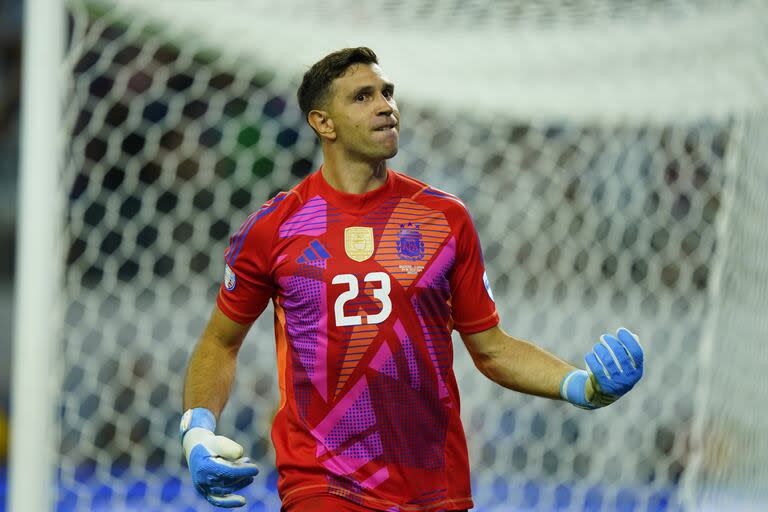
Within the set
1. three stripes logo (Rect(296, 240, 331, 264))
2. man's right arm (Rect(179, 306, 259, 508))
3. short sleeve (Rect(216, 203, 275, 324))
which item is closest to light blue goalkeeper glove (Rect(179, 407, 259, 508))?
man's right arm (Rect(179, 306, 259, 508))

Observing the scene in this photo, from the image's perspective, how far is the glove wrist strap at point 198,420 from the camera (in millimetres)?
2385

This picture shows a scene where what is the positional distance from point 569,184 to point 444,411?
3970 millimetres

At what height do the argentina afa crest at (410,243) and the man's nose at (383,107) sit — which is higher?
the man's nose at (383,107)

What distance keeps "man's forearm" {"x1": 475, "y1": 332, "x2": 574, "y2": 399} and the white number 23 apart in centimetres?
32

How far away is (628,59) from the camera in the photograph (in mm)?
5023

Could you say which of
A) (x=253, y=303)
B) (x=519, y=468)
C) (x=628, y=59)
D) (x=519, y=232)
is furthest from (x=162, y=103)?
(x=253, y=303)

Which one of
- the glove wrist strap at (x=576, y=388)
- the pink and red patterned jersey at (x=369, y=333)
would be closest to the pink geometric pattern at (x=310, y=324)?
the pink and red patterned jersey at (x=369, y=333)

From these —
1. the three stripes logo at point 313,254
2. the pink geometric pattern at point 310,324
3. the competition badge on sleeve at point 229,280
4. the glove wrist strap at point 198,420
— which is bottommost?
the glove wrist strap at point 198,420

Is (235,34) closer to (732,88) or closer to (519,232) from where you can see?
(732,88)

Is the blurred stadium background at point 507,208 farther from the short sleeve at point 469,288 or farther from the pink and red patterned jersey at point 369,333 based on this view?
the short sleeve at point 469,288

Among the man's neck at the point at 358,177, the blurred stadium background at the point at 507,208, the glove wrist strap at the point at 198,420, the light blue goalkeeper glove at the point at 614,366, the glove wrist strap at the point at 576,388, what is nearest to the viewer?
the light blue goalkeeper glove at the point at 614,366

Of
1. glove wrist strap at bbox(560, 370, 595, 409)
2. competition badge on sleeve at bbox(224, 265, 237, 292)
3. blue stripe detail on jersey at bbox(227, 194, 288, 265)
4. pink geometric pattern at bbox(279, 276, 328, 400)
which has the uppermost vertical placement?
blue stripe detail on jersey at bbox(227, 194, 288, 265)

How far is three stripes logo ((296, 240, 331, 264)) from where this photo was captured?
239 centimetres

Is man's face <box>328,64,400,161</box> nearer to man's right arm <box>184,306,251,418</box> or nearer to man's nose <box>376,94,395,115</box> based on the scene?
→ man's nose <box>376,94,395,115</box>
